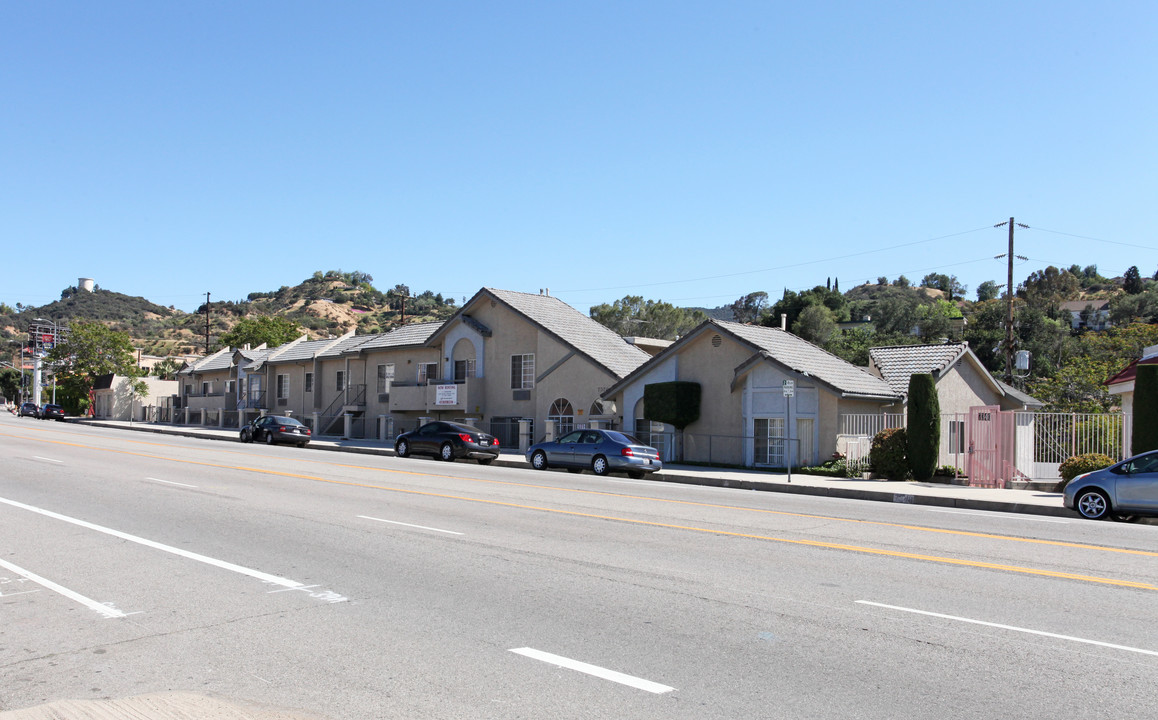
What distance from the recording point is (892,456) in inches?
993

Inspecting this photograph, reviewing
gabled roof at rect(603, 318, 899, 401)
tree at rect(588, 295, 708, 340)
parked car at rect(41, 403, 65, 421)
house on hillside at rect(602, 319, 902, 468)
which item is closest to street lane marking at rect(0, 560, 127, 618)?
house on hillside at rect(602, 319, 902, 468)

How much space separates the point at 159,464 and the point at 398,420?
21774mm

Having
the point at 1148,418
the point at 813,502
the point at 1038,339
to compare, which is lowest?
the point at 813,502

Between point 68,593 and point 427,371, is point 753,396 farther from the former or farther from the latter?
point 68,593

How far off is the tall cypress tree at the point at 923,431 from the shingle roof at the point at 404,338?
25.9m

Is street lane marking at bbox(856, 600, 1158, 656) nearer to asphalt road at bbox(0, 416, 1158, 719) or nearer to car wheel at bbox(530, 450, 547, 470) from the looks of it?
asphalt road at bbox(0, 416, 1158, 719)

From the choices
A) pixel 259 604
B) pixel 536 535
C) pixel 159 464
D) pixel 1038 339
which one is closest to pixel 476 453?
pixel 159 464

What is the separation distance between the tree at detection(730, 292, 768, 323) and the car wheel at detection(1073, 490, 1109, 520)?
8836 cm

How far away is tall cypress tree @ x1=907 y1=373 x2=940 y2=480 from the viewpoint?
24797mm

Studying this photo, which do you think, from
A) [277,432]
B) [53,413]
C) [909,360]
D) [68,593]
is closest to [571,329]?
[277,432]

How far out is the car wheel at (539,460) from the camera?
28.3m

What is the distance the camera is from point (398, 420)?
153ft

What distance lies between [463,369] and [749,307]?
77506 millimetres

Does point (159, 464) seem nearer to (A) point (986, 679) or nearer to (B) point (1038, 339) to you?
(A) point (986, 679)
